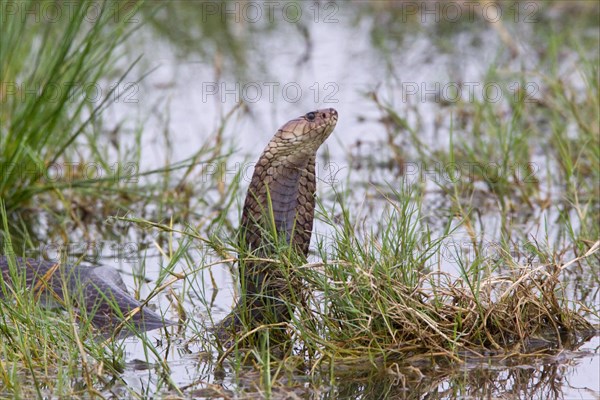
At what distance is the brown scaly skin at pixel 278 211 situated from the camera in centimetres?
445

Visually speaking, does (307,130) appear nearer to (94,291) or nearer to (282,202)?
(282,202)

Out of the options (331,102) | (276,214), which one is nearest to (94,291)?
(276,214)

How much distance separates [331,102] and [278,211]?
4804mm

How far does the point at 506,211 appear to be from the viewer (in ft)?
21.6

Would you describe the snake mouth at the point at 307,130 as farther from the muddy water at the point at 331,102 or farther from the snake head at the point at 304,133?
the muddy water at the point at 331,102

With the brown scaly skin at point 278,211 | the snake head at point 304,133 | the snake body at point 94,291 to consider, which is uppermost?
the snake head at point 304,133

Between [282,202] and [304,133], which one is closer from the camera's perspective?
[304,133]

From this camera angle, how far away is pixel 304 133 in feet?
14.5

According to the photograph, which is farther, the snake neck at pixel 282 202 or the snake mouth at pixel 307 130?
the snake neck at pixel 282 202

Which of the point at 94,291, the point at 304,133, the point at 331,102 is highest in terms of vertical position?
the point at 331,102

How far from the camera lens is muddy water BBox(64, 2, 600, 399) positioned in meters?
4.32

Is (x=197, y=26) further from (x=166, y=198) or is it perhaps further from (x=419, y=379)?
(x=419, y=379)

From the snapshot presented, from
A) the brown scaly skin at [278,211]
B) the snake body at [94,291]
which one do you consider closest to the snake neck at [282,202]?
the brown scaly skin at [278,211]

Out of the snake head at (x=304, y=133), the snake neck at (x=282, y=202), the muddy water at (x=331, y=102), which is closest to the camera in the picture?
the muddy water at (x=331, y=102)
